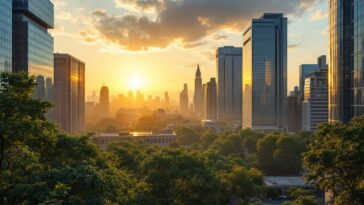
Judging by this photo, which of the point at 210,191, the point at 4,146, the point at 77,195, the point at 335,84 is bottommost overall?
the point at 210,191

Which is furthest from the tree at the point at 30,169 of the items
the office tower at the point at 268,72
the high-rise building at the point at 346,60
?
the office tower at the point at 268,72

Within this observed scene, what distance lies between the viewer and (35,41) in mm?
71750

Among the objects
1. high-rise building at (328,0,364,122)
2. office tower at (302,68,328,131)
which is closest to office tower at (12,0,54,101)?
high-rise building at (328,0,364,122)

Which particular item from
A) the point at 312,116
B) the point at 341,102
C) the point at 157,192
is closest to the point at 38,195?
the point at 157,192

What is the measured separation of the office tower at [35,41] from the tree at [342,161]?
52.7m

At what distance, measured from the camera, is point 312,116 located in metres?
140

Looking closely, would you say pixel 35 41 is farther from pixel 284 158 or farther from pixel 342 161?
pixel 342 161

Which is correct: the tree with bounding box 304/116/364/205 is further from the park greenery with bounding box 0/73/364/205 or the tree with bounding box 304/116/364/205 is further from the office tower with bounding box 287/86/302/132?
the office tower with bounding box 287/86/302/132

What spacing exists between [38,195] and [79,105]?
145877mm

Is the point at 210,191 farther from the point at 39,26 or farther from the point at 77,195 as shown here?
the point at 39,26

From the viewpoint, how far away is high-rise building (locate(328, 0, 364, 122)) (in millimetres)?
45000

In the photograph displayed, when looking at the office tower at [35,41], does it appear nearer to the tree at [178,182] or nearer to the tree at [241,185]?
the tree at [178,182]

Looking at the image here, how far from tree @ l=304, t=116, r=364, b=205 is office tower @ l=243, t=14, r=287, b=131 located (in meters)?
137

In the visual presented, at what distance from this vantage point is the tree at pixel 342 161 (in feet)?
66.7
